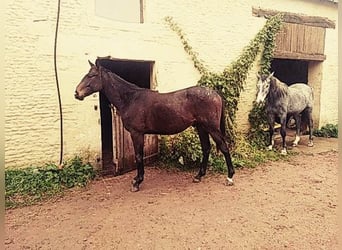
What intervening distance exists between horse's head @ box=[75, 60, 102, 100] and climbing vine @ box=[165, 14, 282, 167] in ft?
7.59

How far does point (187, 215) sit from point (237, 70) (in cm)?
445

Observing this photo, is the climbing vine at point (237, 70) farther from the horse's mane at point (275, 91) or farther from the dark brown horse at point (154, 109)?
the dark brown horse at point (154, 109)

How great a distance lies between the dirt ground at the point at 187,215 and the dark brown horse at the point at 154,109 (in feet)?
2.17

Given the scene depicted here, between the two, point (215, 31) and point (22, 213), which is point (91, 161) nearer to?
point (22, 213)

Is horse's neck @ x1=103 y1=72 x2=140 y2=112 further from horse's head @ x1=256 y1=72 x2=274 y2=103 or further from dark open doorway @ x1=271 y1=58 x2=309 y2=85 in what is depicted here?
dark open doorway @ x1=271 y1=58 x2=309 y2=85

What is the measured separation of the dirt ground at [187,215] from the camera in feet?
11.0

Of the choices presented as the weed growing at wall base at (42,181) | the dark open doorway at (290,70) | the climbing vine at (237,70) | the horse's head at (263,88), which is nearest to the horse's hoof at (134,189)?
the weed growing at wall base at (42,181)

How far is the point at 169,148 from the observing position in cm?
647

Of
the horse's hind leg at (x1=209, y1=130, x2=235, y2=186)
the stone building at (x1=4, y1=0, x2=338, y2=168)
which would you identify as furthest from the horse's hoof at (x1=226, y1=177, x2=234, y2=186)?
the stone building at (x1=4, y1=0, x2=338, y2=168)

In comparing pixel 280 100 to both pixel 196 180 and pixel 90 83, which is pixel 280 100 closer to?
pixel 196 180

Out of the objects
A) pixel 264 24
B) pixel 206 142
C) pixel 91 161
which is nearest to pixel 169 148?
pixel 206 142

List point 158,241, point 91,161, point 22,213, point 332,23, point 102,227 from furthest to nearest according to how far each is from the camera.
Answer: point 332,23 → point 91,161 → point 22,213 → point 102,227 → point 158,241

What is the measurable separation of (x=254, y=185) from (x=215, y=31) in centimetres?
385

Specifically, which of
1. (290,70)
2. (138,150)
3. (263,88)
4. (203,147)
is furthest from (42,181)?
(290,70)
